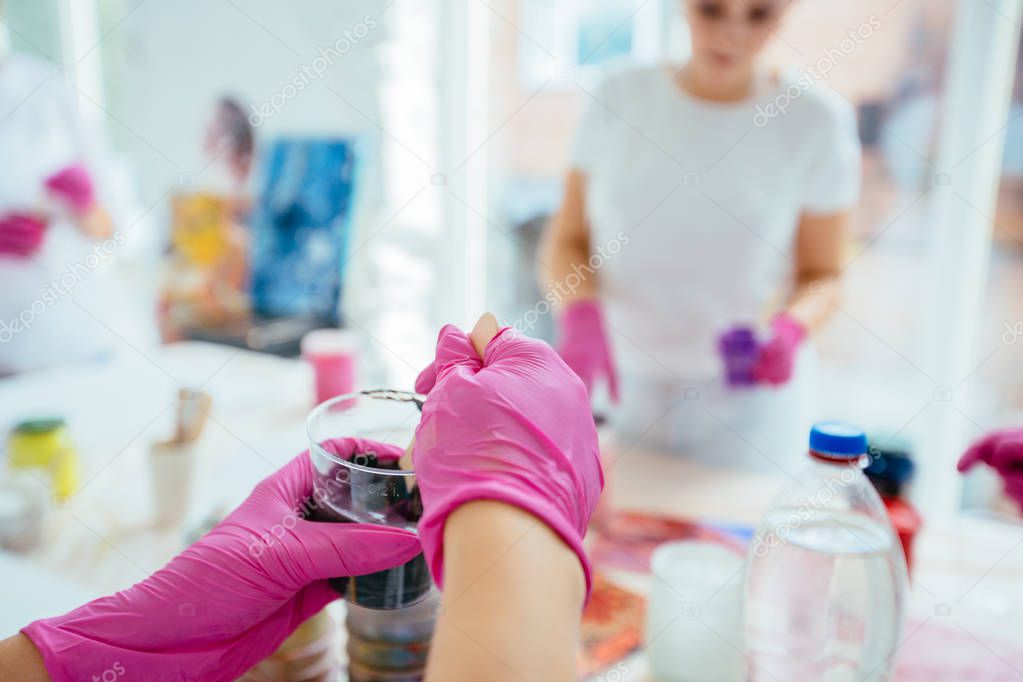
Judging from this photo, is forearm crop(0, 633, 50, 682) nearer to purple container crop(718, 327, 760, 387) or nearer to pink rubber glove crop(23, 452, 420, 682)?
pink rubber glove crop(23, 452, 420, 682)

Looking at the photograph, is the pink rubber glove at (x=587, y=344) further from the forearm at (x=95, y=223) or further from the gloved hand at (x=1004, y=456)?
the forearm at (x=95, y=223)

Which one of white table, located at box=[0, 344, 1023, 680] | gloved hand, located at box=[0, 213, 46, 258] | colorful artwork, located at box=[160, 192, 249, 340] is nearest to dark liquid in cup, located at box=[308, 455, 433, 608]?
white table, located at box=[0, 344, 1023, 680]

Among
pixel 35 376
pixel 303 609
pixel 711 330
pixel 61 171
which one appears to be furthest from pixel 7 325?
pixel 711 330

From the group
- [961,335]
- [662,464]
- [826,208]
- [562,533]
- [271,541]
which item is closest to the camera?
[562,533]

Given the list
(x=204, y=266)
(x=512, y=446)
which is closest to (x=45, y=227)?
(x=204, y=266)

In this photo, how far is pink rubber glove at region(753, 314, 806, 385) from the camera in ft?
5.02

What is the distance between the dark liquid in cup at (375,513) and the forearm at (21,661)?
0.25 meters

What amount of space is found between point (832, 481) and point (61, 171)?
207 cm

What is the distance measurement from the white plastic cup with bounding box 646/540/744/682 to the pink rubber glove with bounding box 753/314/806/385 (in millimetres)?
767

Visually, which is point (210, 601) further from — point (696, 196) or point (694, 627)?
point (696, 196)

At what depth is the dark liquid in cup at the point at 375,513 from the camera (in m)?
0.65

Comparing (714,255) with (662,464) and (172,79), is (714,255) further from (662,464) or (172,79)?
(172,79)

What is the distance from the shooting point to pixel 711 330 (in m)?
1.75

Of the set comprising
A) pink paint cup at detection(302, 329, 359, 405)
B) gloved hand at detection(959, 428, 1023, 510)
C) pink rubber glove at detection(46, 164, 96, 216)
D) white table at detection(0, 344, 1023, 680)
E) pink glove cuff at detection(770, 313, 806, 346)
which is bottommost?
white table at detection(0, 344, 1023, 680)
